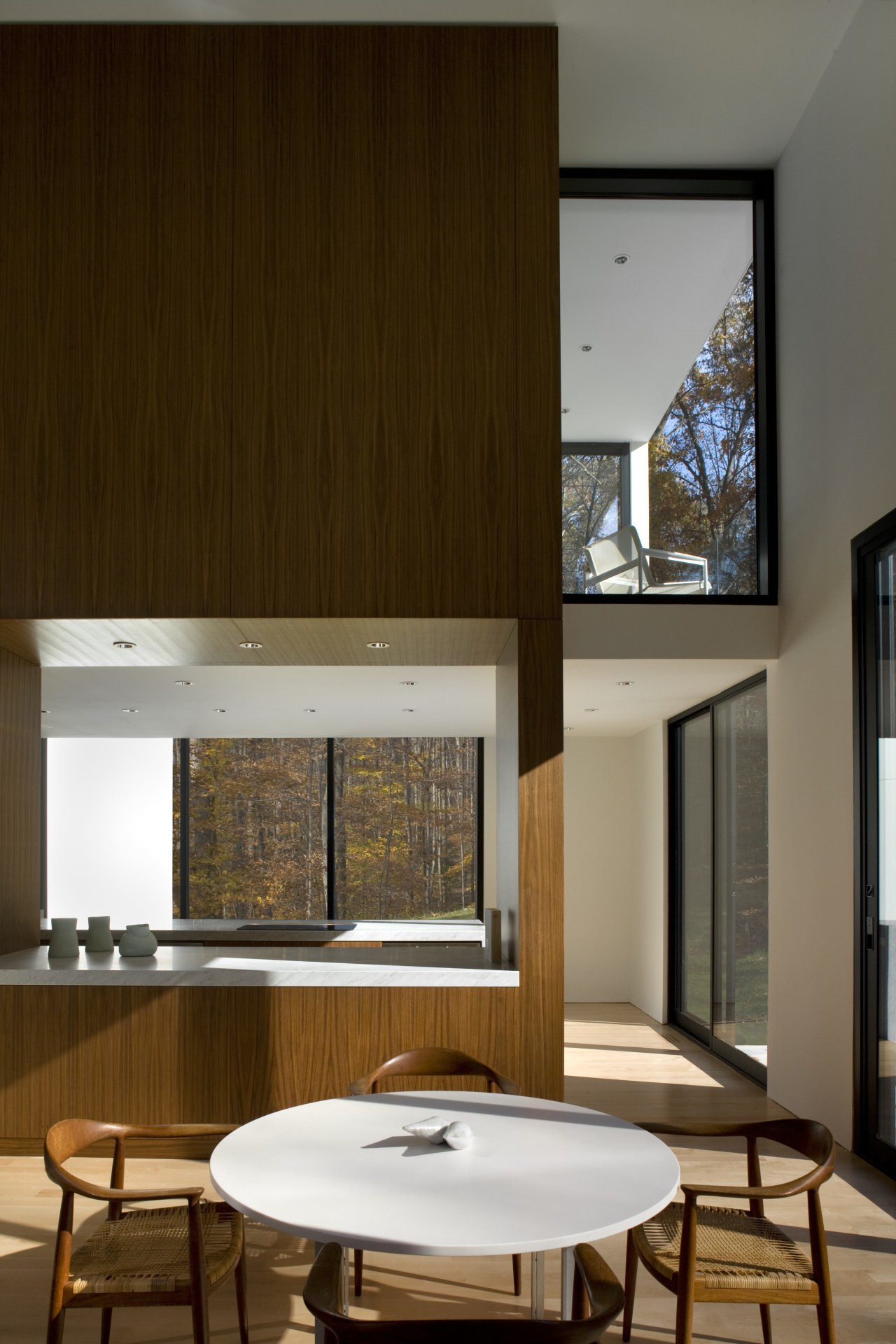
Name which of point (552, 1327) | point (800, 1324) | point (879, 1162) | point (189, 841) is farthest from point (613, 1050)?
point (189, 841)

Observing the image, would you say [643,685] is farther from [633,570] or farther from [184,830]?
[184,830]

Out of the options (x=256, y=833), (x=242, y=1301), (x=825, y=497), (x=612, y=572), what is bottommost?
(x=242, y=1301)

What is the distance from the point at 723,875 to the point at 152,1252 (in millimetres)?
5159

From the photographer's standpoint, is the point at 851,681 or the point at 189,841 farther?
the point at 189,841

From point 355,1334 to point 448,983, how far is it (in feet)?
8.44

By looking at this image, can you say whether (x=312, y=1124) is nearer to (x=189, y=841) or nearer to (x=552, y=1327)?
(x=552, y=1327)

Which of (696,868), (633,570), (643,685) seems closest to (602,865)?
(696,868)

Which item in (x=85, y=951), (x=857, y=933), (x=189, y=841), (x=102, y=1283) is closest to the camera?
(x=102, y=1283)

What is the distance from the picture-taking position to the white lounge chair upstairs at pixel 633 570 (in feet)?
19.1

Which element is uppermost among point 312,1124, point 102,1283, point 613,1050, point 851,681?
point 851,681

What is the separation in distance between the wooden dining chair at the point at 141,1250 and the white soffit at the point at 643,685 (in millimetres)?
3609

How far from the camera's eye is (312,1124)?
2621 mm

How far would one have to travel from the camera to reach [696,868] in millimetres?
7859

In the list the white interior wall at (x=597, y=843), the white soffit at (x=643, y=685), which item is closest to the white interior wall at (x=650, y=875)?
the white interior wall at (x=597, y=843)
